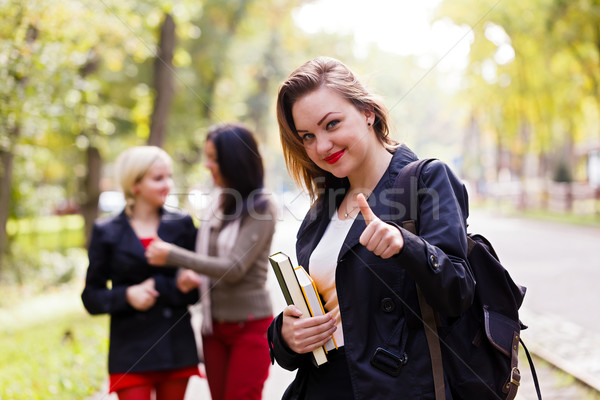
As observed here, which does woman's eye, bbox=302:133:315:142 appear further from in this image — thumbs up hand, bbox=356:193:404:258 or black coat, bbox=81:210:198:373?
black coat, bbox=81:210:198:373

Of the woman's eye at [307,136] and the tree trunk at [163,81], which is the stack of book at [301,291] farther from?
the tree trunk at [163,81]

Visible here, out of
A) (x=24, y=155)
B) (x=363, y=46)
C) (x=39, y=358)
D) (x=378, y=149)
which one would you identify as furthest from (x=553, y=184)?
(x=378, y=149)

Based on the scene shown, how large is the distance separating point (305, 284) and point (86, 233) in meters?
15.4

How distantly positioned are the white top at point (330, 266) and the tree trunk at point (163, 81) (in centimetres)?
1104

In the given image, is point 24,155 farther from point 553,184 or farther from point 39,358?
point 553,184

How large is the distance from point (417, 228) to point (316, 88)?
2.00 feet

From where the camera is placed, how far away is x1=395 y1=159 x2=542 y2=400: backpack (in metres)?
1.77

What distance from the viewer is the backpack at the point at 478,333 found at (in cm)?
177

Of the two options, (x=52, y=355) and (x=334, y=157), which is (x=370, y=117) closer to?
(x=334, y=157)

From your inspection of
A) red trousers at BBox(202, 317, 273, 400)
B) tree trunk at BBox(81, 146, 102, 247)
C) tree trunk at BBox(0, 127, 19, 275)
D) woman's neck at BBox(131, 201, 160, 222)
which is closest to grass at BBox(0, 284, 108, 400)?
tree trunk at BBox(0, 127, 19, 275)

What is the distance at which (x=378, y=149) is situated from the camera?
2.13 metres

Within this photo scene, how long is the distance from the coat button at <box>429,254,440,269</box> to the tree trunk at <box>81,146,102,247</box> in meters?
15.6

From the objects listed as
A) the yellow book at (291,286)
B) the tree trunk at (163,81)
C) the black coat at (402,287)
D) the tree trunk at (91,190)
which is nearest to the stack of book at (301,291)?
the yellow book at (291,286)

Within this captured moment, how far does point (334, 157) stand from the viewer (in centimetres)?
207
